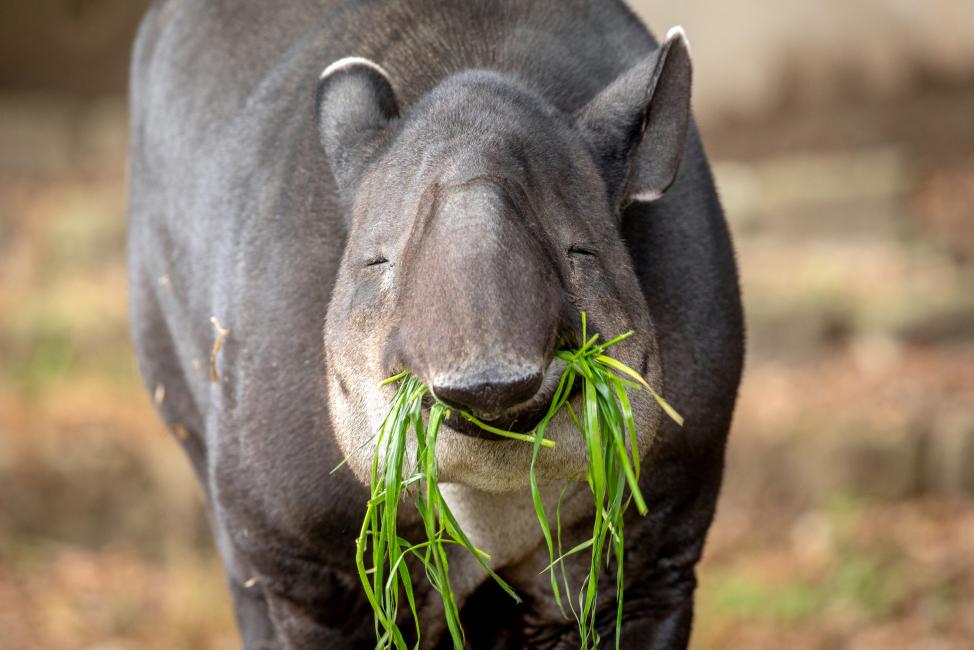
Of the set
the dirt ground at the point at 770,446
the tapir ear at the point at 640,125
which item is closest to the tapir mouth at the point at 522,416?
the tapir ear at the point at 640,125

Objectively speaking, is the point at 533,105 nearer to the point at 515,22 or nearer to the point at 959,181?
the point at 515,22

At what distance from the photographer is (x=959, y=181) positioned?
11.1 meters

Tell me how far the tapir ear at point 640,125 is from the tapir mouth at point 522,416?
70 centimetres

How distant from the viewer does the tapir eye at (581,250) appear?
10.2 ft

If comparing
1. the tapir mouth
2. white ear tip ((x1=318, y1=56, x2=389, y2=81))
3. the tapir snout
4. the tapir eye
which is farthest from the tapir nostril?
white ear tip ((x1=318, y1=56, x2=389, y2=81))

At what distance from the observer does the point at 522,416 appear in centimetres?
284

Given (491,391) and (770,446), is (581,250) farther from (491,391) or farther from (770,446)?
(770,446)

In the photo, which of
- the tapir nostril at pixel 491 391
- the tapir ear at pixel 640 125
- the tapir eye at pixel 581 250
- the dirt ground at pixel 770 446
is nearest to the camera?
the tapir nostril at pixel 491 391

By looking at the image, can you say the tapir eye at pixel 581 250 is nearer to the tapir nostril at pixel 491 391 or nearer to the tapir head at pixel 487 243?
the tapir head at pixel 487 243

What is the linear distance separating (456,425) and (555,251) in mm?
397

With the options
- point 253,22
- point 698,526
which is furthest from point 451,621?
point 253,22

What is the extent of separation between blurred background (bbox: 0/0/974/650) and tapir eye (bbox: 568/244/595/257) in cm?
436

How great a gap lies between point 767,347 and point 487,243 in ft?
21.6

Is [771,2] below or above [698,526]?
above
